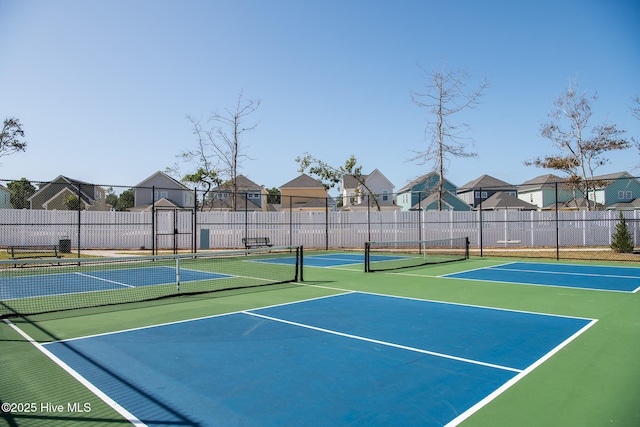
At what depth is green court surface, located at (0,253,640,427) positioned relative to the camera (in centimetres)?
377

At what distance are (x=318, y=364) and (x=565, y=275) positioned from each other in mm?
11547

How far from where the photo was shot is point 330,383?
14.8 feet

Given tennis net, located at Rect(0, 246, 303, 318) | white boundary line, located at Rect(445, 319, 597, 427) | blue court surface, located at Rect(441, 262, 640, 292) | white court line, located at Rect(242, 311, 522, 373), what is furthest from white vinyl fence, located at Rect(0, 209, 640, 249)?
white boundary line, located at Rect(445, 319, 597, 427)

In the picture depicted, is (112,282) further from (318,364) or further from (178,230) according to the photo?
(178,230)

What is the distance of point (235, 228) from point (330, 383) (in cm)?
2266

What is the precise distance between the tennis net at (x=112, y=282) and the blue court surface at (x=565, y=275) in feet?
20.4

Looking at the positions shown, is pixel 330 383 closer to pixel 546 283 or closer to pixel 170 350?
pixel 170 350

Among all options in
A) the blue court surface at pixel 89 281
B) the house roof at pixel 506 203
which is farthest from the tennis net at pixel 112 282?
the house roof at pixel 506 203

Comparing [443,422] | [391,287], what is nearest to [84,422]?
[443,422]

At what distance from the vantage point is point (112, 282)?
12.5m

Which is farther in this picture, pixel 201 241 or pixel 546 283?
pixel 201 241

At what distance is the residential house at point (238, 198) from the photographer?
34263 mm

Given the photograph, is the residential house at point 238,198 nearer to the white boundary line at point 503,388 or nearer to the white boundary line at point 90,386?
the white boundary line at point 90,386

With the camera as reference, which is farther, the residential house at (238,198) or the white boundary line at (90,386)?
the residential house at (238,198)
